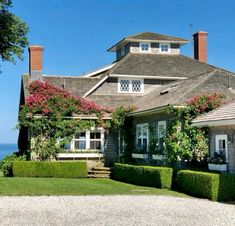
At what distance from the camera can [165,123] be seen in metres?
24.4

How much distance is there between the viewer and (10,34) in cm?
2275

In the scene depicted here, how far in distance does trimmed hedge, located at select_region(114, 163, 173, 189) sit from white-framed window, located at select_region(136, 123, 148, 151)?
201 centimetres

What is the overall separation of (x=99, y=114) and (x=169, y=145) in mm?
7708

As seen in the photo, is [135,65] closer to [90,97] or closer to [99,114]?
[90,97]

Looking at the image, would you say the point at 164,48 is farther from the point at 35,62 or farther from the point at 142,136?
the point at 142,136

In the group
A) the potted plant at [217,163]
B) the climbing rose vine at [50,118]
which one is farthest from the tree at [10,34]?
the potted plant at [217,163]

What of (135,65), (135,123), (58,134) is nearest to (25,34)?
(58,134)

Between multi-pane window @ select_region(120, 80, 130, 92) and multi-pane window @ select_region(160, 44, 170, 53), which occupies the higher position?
multi-pane window @ select_region(160, 44, 170, 53)

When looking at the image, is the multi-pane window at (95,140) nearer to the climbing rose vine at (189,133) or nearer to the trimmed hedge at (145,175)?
the trimmed hedge at (145,175)

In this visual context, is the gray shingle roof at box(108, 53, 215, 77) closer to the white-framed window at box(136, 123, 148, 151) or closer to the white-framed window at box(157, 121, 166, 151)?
the white-framed window at box(136, 123, 148, 151)

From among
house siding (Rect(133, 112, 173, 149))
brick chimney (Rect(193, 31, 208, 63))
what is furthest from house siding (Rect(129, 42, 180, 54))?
house siding (Rect(133, 112, 173, 149))

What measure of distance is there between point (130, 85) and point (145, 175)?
41.5ft

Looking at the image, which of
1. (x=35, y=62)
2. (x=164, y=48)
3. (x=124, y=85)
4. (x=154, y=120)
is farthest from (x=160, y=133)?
(x=164, y=48)

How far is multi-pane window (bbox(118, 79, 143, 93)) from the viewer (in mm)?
33844
